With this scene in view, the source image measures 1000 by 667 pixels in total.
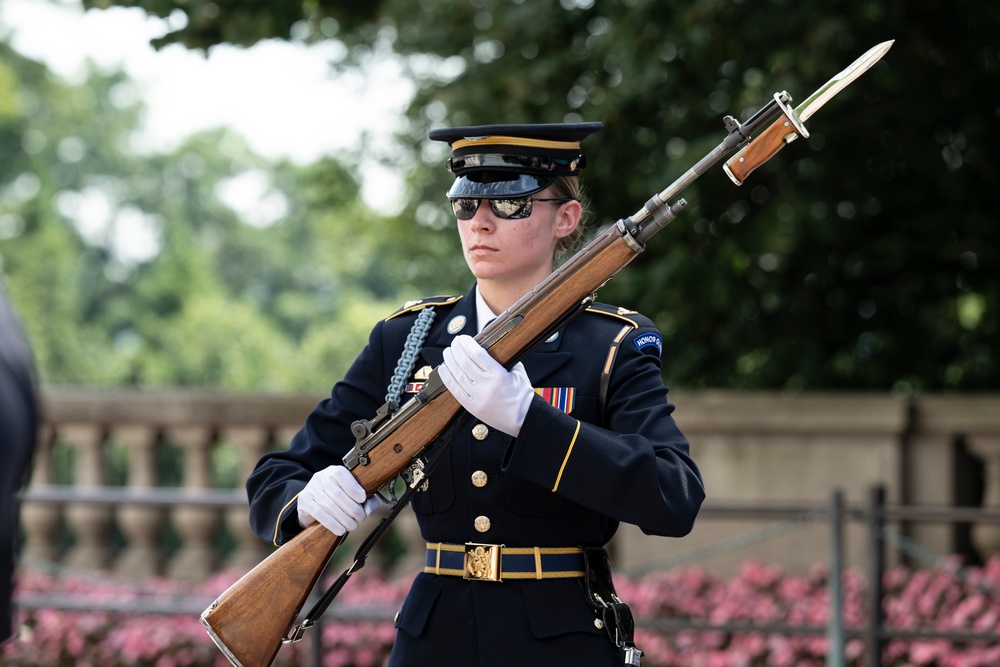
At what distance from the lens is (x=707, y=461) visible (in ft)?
22.2

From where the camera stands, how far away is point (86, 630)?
6.29m

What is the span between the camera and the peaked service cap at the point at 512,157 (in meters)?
2.74

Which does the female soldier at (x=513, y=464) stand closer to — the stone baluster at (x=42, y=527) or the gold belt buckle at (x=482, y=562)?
the gold belt buckle at (x=482, y=562)

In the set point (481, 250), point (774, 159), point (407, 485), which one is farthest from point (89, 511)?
point (481, 250)

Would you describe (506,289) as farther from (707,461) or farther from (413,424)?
(707,461)

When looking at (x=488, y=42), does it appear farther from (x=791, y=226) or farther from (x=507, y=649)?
(x=507, y=649)

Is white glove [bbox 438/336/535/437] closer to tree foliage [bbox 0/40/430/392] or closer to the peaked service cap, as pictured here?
the peaked service cap

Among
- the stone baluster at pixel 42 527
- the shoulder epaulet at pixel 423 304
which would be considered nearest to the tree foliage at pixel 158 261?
the stone baluster at pixel 42 527

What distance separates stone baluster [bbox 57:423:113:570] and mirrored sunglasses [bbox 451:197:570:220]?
15.9 feet

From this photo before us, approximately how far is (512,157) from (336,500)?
777mm

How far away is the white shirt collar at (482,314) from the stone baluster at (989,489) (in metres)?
4.34

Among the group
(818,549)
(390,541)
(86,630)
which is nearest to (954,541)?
(818,549)

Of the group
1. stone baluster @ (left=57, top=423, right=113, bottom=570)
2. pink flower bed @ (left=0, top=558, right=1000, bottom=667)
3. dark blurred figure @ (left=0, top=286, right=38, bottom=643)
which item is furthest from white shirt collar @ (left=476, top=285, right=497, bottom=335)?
stone baluster @ (left=57, top=423, right=113, bottom=570)

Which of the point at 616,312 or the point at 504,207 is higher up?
the point at 504,207
